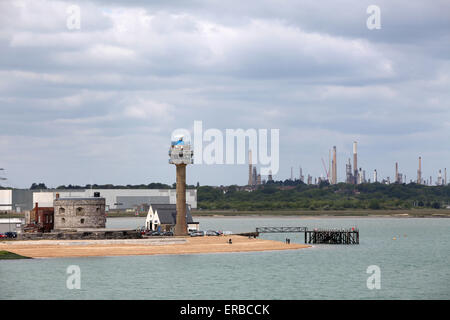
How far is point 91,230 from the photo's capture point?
119438 mm

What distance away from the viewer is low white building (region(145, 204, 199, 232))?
136625 millimetres

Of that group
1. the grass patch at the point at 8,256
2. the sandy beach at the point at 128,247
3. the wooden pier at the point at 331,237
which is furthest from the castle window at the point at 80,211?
the wooden pier at the point at 331,237

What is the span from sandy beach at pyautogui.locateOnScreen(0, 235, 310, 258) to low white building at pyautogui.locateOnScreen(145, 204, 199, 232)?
431 inches

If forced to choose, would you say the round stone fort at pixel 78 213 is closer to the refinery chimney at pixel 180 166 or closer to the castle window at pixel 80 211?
the castle window at pixel 80 211

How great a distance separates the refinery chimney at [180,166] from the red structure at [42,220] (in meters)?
21.8

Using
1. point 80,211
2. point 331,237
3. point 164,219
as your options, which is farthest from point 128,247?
point 331,237

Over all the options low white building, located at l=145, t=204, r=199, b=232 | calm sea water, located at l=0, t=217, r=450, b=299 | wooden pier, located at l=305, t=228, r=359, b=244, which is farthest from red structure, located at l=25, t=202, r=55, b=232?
wooden pier, located at l=305, t=228, r=359, b=244
